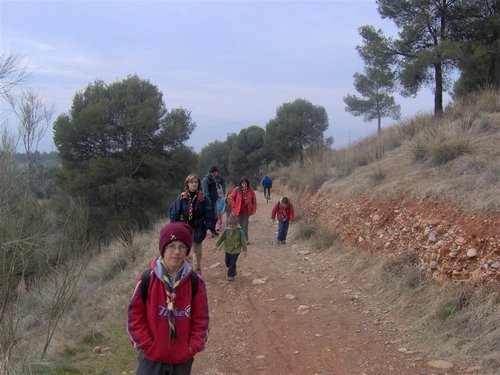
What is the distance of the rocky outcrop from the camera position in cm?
582

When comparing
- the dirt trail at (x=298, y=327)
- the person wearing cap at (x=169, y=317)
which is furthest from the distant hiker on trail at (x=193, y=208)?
the person wearing cap at (x=169, y=317)

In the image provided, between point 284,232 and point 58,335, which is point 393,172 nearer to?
point 284,232

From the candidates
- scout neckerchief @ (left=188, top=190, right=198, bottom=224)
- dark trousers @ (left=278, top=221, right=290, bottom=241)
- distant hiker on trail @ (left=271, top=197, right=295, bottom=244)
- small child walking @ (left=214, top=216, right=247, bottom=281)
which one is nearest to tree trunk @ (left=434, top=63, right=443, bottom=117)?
distant hiker on trail @ (left=271, top=197, right=295, bottom=244)

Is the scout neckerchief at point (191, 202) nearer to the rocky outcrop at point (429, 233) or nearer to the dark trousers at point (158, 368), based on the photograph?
the rocky outcrop at point (429, 233)

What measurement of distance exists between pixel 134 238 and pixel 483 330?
1176cm

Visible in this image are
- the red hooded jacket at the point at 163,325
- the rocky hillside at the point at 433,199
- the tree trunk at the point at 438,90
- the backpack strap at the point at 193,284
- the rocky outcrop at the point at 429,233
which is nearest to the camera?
the red hooded jacket at the point at 163,325

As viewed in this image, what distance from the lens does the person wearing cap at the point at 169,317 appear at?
10.1ft

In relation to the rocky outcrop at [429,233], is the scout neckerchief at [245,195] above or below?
above

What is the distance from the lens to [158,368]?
313 cm

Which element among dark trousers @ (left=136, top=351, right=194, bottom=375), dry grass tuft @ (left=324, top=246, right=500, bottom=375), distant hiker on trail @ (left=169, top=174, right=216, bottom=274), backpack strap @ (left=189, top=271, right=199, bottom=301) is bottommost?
dry grass tuft @ (left=324, top=246, right=500, bottom=375)

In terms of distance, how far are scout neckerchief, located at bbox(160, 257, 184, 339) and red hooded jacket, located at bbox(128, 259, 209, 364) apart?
0.02 metres

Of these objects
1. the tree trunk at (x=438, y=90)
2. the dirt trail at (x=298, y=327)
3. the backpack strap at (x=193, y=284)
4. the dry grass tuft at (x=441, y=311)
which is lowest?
the dirt trail at (x=298, y=327)

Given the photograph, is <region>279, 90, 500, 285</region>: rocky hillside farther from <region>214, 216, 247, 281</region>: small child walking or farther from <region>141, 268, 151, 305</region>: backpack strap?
<region>141, 268, 151, 305</region>: backpack strap

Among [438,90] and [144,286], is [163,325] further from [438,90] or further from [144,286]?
[438,90]
